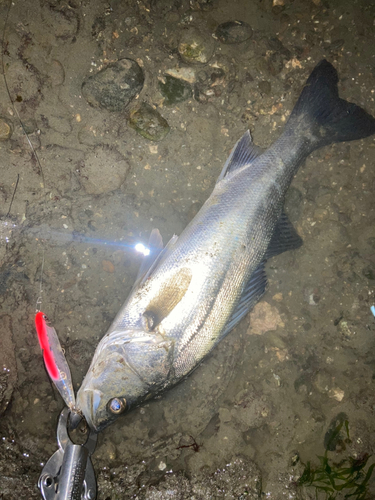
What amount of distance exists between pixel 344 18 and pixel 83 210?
3.54 m

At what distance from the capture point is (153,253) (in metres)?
3.05

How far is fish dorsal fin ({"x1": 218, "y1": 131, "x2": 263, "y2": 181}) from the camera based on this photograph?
10.3 feet

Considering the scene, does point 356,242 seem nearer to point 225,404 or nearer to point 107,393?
point 225,404

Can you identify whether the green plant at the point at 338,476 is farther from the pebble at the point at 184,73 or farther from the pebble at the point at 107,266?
the pebble at the point at 184,73

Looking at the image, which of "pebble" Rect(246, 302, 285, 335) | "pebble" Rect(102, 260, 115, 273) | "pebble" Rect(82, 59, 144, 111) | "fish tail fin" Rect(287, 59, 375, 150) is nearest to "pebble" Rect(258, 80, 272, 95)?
"fish tail fin" Rect(287, 59, 375, 150)

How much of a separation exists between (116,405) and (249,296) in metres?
1.51

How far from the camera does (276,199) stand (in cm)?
297

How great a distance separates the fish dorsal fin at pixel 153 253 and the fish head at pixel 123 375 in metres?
0.55

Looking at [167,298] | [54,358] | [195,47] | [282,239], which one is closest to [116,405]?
[54,358]

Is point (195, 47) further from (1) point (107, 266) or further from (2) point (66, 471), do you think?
(2) point (66, 471)

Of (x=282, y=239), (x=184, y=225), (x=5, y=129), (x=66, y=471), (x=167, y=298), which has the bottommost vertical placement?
(x=66, y=471)

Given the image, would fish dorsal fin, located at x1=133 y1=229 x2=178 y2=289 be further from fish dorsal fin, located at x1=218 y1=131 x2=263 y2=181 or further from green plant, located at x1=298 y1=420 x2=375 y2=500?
green plant, located at x1=298 y1=420 x2=375 y2=500

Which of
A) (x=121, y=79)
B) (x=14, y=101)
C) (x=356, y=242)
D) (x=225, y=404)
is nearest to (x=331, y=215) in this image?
(x=356, y=242)

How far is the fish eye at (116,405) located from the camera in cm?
253
